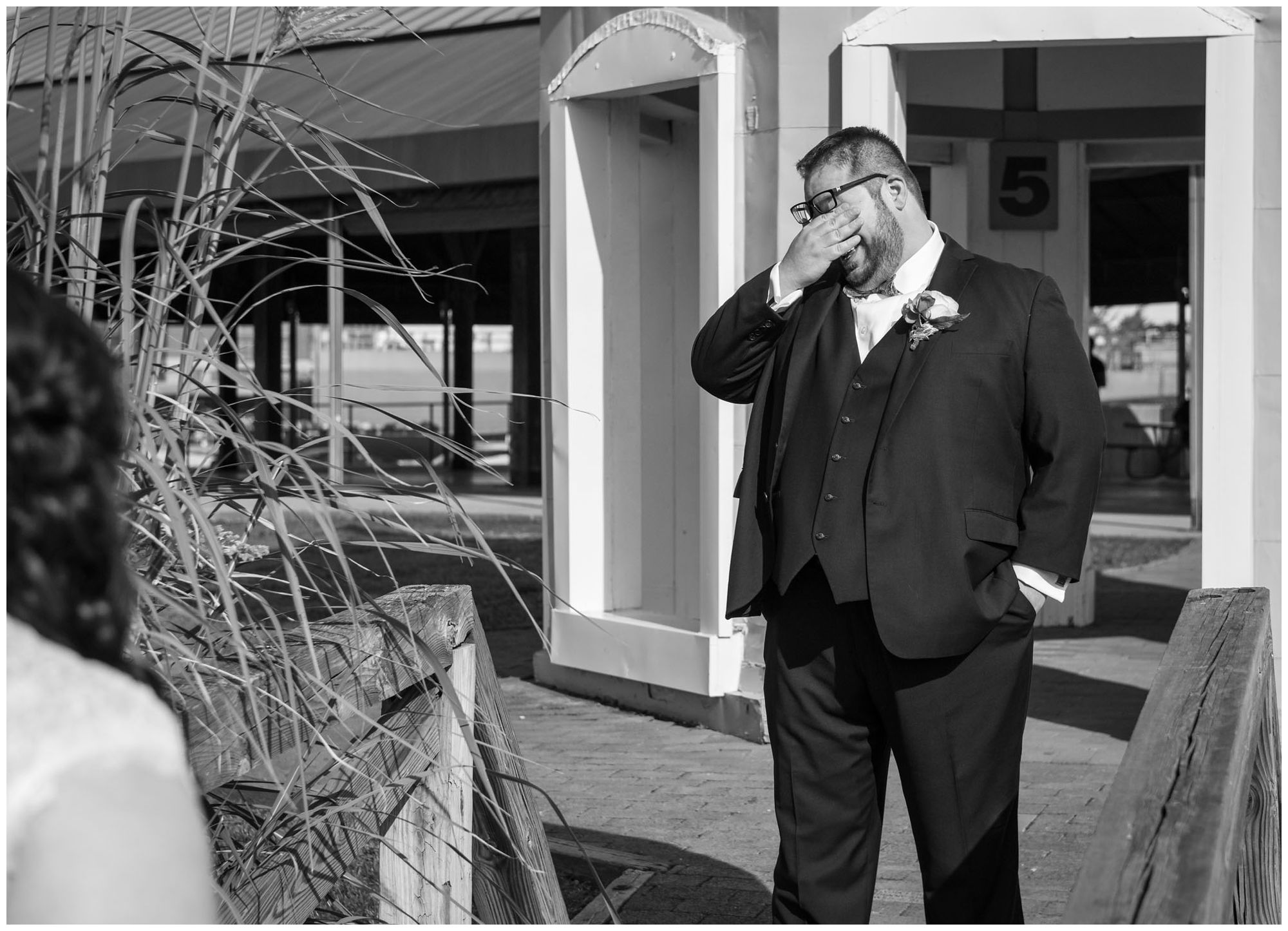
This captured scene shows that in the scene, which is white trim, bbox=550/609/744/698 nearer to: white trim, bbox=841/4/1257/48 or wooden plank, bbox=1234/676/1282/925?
white trim, bbox=841/4/1257/48

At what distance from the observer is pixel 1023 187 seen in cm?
782

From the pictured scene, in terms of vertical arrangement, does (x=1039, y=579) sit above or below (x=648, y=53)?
below

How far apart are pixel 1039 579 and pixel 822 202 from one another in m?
0.83

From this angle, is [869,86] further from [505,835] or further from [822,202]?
[505,835]

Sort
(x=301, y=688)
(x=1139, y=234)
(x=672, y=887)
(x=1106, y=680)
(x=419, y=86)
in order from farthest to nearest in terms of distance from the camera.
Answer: (x=1139, y=234), (x=419, y=86), (x=1106, y=680), (x=672, y=887), (x=301, y=688)

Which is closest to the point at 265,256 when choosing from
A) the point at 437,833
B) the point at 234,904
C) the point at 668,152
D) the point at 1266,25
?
the point at 234,904

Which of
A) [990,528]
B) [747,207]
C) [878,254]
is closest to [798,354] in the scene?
[878,254]

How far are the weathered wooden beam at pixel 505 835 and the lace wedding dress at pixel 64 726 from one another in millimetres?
1654

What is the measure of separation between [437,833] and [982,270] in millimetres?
1486

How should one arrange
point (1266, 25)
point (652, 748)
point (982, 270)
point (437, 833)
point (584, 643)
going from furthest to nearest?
point (584, 643)
point (652, 748)
point (1266, 25)
point (982, 270)
point (437, 833)

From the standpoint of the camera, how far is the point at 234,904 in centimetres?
208

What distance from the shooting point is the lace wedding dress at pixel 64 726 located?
0.92 m

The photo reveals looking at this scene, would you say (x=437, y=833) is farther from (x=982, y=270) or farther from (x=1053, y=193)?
(x=1053, y=193)

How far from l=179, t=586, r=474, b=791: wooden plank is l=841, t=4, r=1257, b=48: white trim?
324 cm
